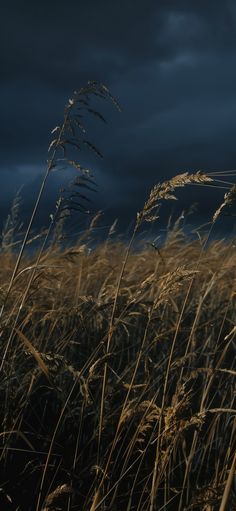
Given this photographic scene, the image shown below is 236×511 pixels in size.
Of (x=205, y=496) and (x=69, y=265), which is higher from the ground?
(x=69, y=265)

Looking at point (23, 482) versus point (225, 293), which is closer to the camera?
point (23, 482)

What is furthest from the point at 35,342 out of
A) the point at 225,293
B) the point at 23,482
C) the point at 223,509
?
the point at 225,293

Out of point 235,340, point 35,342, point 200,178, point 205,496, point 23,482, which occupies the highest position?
point 200,178

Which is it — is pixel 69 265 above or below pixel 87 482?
above

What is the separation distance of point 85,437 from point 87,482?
1.36ft

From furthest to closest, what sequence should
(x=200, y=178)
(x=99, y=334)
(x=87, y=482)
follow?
(x=99, y=334), (x=87, y=482), (x=200, y=178)

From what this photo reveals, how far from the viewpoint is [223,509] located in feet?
4.18

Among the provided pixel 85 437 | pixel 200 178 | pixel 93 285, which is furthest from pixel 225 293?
pixel 200 178

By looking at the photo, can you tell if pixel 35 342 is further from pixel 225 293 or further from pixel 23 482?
pixel 225 293

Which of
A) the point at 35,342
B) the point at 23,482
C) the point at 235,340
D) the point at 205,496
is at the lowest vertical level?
the point at 23,482

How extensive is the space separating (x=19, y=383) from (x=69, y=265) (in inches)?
132

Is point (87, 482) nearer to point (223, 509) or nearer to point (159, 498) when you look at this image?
point (159, 498)

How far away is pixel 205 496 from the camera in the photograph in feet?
5.75

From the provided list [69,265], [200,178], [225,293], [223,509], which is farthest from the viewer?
[69,265]
